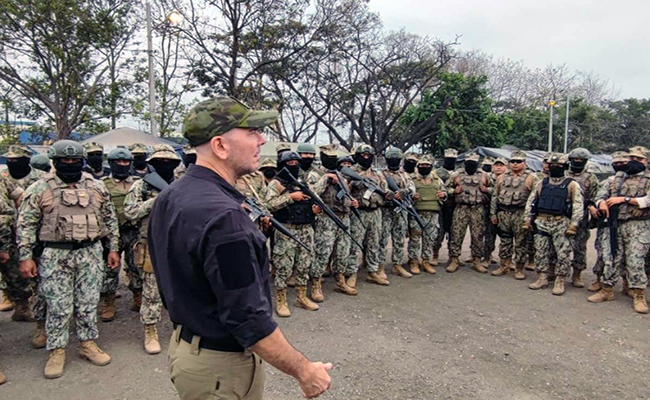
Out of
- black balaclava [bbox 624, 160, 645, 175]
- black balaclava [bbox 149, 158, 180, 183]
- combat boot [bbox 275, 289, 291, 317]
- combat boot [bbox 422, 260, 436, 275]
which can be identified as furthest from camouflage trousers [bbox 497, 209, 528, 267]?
black balaclava [bbox 149, 158, 180, 183]

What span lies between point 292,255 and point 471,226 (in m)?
3.69

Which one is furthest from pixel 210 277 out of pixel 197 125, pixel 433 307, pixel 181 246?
pixel 433 307

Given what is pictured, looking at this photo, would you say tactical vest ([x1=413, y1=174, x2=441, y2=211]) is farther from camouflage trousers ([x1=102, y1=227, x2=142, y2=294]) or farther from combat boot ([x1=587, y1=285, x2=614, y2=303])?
camouflage trousers ([x1=102, y1=227, x2=142, y2=294])

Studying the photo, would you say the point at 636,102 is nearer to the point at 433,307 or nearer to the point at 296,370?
the point at 433,307

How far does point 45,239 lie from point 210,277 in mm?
3057

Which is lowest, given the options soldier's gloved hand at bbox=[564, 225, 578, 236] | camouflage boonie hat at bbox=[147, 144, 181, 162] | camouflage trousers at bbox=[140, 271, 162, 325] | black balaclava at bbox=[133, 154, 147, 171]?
camouflage trousers at bbox=[140, 271, 162, 325]

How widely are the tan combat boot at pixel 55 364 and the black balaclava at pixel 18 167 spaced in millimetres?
2624

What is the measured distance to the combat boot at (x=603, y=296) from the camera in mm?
5758

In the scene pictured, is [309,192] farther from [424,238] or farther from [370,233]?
[424,238]

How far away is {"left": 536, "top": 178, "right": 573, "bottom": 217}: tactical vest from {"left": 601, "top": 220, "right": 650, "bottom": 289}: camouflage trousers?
0.69 metres

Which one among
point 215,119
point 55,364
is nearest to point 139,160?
point 55,364

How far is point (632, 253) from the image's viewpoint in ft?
18.1

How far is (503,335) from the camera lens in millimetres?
4688

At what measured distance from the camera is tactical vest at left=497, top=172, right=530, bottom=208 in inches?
269
